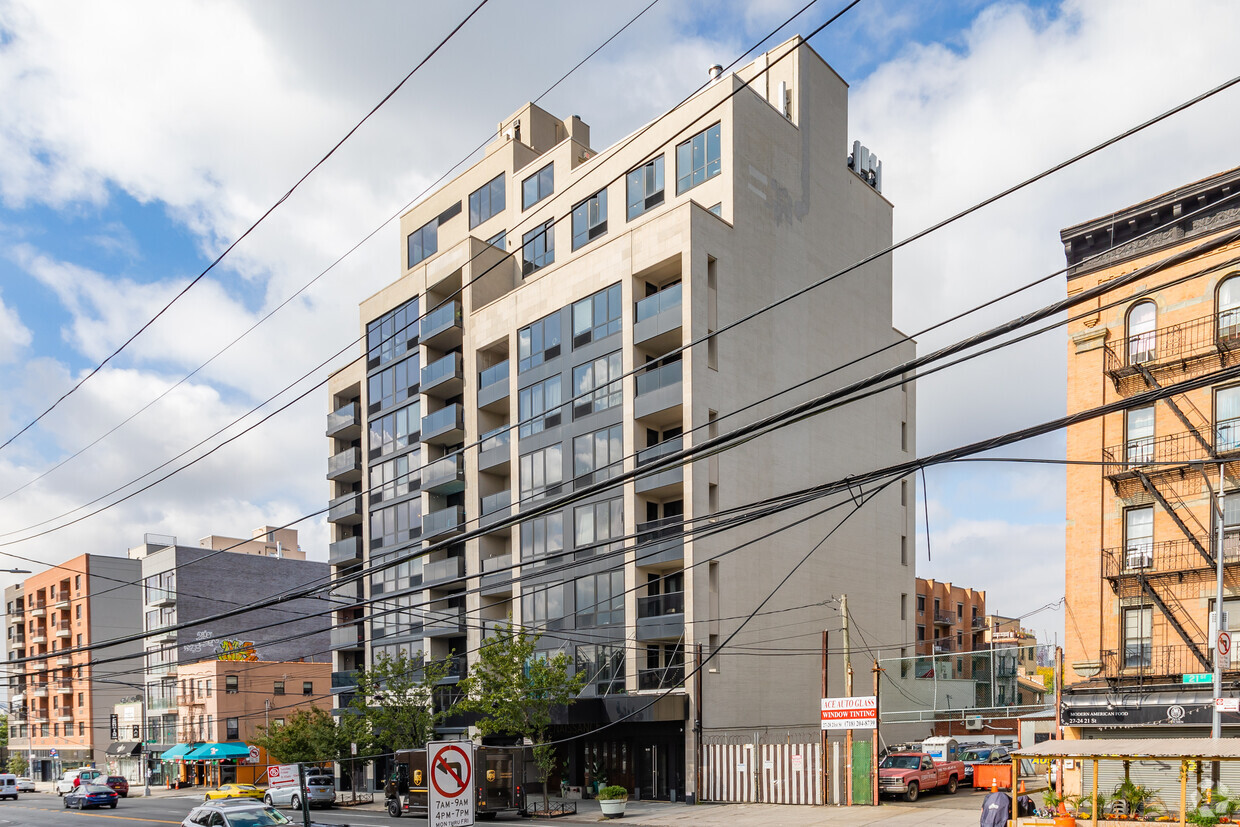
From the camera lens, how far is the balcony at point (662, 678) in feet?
131

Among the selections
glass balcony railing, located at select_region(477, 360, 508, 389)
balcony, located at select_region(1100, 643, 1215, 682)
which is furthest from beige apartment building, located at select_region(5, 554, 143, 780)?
balcony, located at select_region(1100, 643, 1215, 682)

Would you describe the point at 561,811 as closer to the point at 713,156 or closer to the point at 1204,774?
the point at 1204,774

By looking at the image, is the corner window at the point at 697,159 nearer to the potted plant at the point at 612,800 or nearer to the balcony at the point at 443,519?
the balcony at the point at 443,519

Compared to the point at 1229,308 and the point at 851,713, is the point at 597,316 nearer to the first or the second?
the point at 851,713

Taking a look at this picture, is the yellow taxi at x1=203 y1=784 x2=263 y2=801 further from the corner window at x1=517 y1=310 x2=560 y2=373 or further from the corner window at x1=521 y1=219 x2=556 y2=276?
the corner window at x1=521 y1=219 x2=556 y2=276

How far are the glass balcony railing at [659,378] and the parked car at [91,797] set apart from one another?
35.3 m

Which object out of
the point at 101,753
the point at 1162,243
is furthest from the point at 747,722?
the point at 101,753

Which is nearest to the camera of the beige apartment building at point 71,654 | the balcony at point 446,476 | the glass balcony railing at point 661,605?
the glass balcony railing at point 661,605

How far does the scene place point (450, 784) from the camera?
10.3 m

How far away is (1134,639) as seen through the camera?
29.3 m

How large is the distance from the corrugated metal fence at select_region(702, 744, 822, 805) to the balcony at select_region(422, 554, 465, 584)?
63.3 feet

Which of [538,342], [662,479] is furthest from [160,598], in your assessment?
[662,479]

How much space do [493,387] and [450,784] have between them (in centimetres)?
4209

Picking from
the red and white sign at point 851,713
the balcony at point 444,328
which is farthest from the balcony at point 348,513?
the red and white sign at point 851,713
